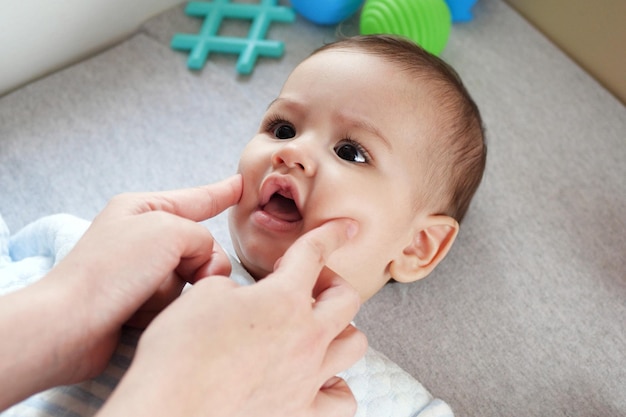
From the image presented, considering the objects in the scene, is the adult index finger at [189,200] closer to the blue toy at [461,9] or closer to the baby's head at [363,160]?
the baby's head at [363,160]

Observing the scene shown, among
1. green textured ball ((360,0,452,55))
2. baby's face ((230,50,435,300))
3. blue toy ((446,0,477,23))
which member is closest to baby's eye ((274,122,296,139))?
baby's face ((230,50,435,300))

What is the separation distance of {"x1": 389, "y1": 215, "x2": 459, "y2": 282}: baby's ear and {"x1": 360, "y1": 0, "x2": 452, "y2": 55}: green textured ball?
571 millimetres

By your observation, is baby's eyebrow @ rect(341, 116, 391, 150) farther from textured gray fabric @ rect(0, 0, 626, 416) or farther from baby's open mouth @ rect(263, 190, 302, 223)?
textured gray fabric @ rect(0, 0, 626, 416)

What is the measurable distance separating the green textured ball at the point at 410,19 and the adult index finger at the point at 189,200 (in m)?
0.70

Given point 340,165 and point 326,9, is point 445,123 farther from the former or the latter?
point 326,9

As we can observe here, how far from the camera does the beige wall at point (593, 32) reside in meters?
1.48

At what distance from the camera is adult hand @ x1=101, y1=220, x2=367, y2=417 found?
0.57 meters

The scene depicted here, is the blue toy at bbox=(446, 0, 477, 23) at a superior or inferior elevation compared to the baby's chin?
superior

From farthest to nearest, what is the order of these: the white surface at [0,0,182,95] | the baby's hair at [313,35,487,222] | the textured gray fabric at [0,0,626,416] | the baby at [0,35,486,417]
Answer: the white surface at [0,0,182,95] < the textured gray fabric at [0,0,626,416] < the baby's hair at [313,35,487,222] < the baby at [0,35,486,417]

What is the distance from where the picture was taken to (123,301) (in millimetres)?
707

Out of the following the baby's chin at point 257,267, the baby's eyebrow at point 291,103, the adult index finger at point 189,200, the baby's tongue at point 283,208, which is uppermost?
the baby's eyebrow at point 291,103

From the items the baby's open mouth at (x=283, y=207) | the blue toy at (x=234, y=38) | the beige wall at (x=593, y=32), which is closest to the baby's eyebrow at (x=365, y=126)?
the baby's open mouth at (x=283, y=207)

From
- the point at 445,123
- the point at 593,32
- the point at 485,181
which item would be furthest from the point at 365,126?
the point at 593,32

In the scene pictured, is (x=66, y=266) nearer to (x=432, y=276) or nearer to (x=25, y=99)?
(x=432, y=276)
